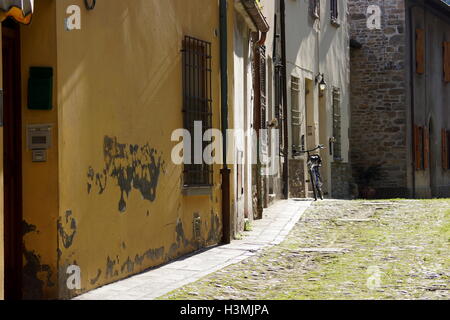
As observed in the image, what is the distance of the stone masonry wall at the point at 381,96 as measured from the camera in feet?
74.0

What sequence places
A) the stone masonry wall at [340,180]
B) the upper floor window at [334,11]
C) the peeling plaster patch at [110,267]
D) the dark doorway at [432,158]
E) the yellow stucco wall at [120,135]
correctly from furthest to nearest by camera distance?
the dark doorway at [432,158] < the upper floor window at [334,11] < the stone masonry wall at [340,180] < the peeling plaster patch at [110,267] < the yellow stucco wall at [120,135]

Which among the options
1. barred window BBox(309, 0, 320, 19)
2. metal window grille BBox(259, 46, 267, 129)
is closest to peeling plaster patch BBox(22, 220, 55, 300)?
metal window grille BBox(259, 46, 267, 129)

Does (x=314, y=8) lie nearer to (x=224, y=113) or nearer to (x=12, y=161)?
(x=224, y=113)

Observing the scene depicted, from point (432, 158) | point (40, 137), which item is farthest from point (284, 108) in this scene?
point (432, 158)

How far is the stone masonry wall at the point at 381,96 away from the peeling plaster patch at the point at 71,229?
17.5 meters

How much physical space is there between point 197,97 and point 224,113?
0.65 m

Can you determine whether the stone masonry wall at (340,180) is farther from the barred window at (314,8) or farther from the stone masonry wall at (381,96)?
the barred window at (314,8)

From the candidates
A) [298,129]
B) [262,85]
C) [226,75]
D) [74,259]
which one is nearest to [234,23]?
[226,75]

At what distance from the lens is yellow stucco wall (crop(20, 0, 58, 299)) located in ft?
18.2

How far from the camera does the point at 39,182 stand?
5.61 meters

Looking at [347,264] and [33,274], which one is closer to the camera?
[33,274]

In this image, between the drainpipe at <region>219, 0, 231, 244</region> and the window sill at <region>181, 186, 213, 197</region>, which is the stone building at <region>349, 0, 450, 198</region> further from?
the window sill at <region>181, 186, 213, 197</region>

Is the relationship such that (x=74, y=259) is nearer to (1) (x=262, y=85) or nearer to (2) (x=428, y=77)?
(1) (x=262, y=85)

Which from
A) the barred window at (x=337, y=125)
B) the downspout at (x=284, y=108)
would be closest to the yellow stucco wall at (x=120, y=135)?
the downspout at (x=284, y=108)
